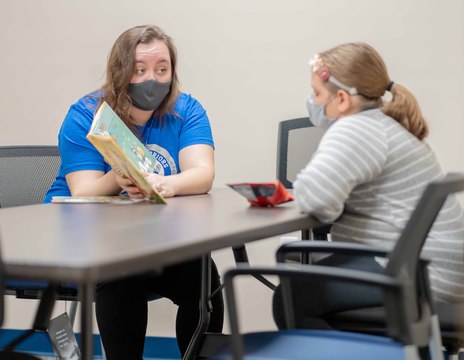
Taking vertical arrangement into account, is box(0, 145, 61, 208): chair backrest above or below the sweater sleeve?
below

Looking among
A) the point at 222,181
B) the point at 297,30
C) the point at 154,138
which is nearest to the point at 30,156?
the point at 154,138

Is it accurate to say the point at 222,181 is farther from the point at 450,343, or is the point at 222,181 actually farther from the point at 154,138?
the point at 450,343

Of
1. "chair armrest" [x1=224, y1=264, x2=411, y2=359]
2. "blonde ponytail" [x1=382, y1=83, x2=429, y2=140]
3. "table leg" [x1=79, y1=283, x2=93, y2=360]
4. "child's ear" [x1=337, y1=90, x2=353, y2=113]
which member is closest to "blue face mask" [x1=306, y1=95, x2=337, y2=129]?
"child's ear" [x1=337, y1=90, x2=353, y2=113]

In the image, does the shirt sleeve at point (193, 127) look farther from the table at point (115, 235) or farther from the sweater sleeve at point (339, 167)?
the sweater sleeve at point (339, 167)

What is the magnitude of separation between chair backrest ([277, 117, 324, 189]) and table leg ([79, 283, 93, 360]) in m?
1.58

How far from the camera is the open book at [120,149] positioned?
5.63ft

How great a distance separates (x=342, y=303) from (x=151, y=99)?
967 millimetres

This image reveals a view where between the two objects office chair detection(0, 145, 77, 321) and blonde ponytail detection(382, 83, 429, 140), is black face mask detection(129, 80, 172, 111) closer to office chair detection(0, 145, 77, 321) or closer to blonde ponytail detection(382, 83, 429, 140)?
office chair detection(0, 145, 77, 321)

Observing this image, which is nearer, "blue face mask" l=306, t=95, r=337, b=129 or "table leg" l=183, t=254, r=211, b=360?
"blue face mask" l=306, t=95, r=337, b=129

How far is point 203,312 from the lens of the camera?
7.23 feet

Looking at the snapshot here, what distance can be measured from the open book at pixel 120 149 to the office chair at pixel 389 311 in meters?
0.50

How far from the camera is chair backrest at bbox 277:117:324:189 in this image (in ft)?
9.14

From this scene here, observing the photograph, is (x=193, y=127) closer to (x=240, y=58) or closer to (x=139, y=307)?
(x=139, y=307)

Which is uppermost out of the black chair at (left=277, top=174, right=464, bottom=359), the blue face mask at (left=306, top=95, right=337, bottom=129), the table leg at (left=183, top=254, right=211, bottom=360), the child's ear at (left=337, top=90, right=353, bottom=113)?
the child's ear at (left=337, top=90, right=353, bottom=113)
